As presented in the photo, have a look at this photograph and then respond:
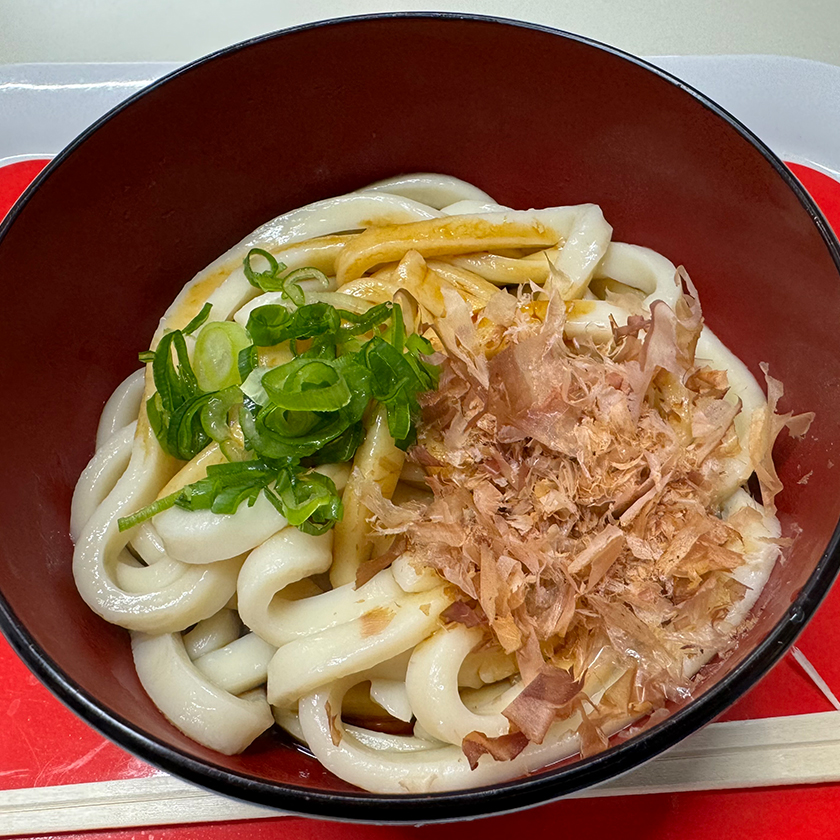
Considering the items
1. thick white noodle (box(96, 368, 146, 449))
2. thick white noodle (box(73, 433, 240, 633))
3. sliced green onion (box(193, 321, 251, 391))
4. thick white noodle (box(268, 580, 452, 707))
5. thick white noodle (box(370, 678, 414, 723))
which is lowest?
thick white noodle (box(370, 678, 414, 723))

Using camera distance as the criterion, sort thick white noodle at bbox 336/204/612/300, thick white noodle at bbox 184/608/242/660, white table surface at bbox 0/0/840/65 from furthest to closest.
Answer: white table surface at bbox 0/0/840/65 → thick white noodle at bbox 336/204/612/300 → thick white noodle at bbox 184/608/242/660

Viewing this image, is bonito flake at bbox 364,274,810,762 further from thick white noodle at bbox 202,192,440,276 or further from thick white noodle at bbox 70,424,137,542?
thick white noodle at bbox 70,424,137,542

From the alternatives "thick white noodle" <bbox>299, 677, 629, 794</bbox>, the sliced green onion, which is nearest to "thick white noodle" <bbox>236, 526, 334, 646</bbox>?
"thick white noodle" <bbox>299, 677, 629, 794</bbox>

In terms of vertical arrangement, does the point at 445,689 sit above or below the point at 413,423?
below

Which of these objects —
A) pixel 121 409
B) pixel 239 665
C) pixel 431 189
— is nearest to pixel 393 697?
pixel 239 665

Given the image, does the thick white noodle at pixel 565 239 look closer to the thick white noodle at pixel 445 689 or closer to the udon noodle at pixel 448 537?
the udon noodle at pixel 448 537

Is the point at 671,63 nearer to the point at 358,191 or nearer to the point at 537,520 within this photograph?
the point at 358,191

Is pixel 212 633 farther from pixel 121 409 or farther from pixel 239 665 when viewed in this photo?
pixel 121 409
